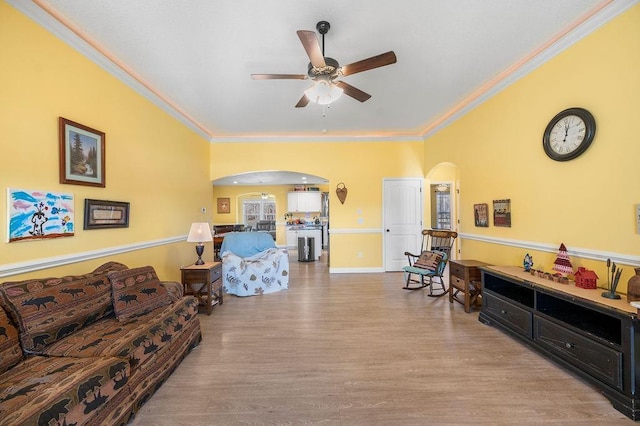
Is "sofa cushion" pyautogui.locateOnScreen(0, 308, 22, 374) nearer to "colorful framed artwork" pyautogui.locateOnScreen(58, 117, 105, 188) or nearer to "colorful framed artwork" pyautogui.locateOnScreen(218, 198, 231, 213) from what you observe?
"colorful framed artwork" pyautogui.locateOnScreen(58, 117, 105, 188)

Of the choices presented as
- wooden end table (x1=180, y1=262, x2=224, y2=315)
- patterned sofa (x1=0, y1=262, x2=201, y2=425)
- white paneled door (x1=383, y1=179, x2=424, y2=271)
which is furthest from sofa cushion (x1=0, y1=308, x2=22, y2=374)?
white paneled door (x1=383, y1=179, x2=424, y2=271)

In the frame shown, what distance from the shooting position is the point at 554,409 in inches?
67.9

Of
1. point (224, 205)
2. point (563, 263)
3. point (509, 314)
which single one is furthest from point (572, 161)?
point (224, 205)

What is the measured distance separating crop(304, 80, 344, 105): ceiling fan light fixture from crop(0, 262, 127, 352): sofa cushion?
250 cm

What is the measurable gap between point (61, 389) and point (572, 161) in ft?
13.3

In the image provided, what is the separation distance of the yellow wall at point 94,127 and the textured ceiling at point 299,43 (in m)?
0.21

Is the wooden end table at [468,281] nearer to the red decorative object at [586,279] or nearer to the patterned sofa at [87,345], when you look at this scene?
the red decorative object at [586,279]

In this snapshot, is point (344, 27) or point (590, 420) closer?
point (590, 420)

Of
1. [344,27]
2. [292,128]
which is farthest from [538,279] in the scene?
[292,128]

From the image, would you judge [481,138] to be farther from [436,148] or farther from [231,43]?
[231,43]

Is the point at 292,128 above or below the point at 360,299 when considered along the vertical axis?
above

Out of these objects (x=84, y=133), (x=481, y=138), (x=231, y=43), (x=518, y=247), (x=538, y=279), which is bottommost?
(x=538, y=279)

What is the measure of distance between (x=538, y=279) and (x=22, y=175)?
445 centimetres

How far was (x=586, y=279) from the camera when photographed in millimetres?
2160
